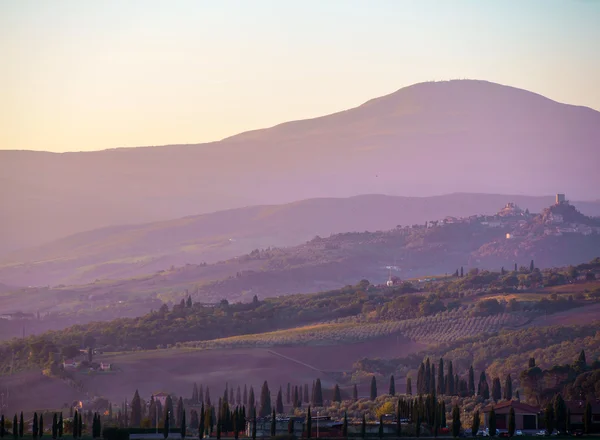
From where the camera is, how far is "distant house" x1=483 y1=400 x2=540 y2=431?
10675 centimetres

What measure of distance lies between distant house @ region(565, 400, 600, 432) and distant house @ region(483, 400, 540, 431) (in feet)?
8.12

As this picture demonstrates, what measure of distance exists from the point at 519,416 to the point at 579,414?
434cm

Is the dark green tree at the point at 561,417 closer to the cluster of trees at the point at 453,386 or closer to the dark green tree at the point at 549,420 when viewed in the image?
the dark green tree at the point at 549,420

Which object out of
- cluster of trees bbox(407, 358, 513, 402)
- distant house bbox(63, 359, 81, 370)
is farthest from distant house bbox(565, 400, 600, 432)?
distant house bbox(63, 359, 81, 370)

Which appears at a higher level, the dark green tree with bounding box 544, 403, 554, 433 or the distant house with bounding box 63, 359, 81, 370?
the distant house with bounding box 63, 359, 81, 370

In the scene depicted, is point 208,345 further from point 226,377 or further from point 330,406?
point 330,406

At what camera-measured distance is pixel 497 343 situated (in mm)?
178375

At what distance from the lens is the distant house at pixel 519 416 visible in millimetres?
106750

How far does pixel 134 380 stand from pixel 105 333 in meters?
38.9

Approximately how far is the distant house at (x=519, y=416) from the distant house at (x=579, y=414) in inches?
97.4

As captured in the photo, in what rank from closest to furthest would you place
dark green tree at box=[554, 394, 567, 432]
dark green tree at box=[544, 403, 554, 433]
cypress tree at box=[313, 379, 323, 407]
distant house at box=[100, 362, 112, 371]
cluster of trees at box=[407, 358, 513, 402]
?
dark green tree at box=[544, 403, 554, 433] < dark green tree at box=[554, 394, 567, 432] < cluster of trees at box=[407, 358, 513, 402] < cypress tree at box=[313, 379, 323, 407] < distant house at box=[100, 362, 112, 371]

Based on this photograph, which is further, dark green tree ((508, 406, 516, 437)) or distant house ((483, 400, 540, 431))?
distant house ((483, 400, 540, 431))

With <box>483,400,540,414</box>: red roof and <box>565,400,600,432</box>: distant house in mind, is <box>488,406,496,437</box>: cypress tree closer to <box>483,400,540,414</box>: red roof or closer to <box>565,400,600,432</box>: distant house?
<box>565,400,600,432</box>: distant house

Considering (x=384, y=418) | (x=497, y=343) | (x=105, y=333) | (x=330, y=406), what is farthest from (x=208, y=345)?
(x=384, y=418)
